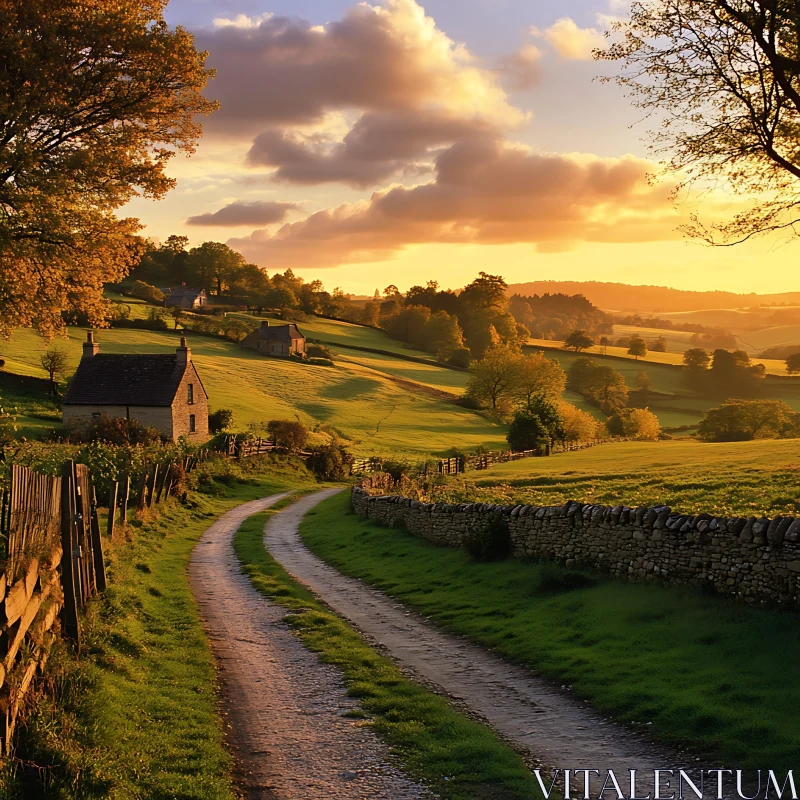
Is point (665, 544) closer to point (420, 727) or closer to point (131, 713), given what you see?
point (420, 727)

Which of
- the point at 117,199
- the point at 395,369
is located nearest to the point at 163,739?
the point at 117,199

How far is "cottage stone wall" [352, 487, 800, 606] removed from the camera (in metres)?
11.8

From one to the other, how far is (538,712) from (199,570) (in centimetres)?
1444

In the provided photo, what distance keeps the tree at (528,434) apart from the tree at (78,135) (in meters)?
46.1

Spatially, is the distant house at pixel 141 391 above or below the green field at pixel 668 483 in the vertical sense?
above

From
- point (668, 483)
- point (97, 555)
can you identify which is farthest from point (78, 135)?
point (668, 483)

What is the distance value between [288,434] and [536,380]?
45083mm

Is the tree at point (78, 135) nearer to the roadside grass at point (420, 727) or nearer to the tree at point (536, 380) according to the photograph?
the roadside grass at point (420, 727)

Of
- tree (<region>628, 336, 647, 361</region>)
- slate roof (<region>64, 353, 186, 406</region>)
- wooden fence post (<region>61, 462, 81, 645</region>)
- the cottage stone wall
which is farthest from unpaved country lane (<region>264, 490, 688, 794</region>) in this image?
tree (<region>628, 336, 647, 361</region>)

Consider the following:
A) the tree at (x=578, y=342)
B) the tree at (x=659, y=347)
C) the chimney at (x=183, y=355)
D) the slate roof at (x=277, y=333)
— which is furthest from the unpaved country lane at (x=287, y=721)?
the tree at (x=659, y=347)

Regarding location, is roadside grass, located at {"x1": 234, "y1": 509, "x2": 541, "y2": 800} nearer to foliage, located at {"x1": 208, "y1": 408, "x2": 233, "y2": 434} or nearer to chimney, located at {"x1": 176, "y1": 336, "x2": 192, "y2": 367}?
chimney, located at {"x1": 176, "y1": 336, "x2": 192, "y2": 367}

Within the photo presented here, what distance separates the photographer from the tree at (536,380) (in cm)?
9662

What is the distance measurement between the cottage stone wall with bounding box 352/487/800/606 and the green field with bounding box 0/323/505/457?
48340mm

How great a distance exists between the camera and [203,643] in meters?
14.0
